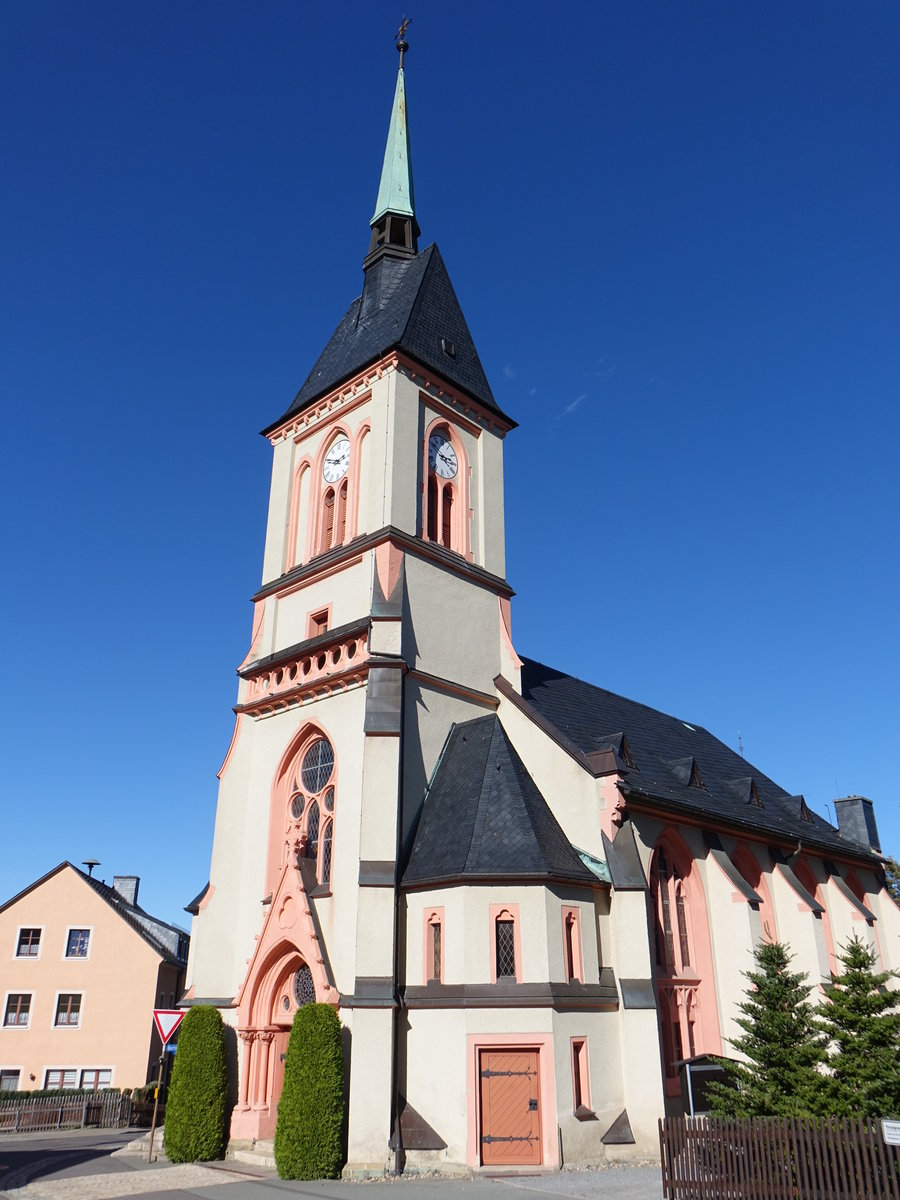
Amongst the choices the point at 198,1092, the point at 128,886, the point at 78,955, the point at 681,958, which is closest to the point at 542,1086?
the point at 681,958

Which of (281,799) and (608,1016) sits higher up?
(281,799)

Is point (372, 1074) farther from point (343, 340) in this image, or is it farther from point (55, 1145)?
point (343, 340)

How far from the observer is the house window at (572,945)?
1828 cm

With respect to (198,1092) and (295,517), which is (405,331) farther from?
(198,1092)

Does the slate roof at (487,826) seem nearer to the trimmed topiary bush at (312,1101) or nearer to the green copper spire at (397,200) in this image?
the trimmed topiary bush at (312,1101)

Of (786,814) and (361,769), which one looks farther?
(786,814)

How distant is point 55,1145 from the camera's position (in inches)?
943

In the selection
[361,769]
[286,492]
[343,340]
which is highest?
[343,340]

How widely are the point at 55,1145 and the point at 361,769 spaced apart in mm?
13577

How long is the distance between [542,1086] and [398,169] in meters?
30.1

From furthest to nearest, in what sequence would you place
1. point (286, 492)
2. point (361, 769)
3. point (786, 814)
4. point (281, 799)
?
point (786, 814) → point (286, 492) → point (281, 799) → point (361, 769)

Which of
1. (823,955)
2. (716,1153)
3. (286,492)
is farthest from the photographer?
(286,492)

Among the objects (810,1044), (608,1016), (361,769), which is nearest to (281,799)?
(361,769)

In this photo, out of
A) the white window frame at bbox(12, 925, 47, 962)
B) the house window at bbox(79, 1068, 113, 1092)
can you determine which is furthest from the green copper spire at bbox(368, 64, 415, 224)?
the house window at bbox(79, 1068, 113, 1092)
